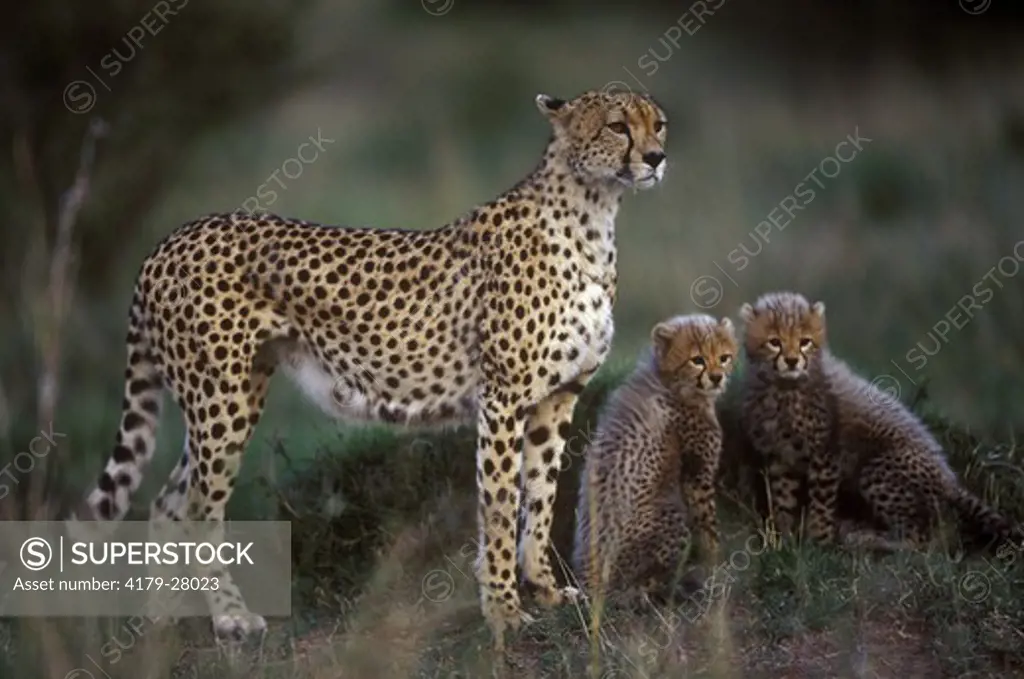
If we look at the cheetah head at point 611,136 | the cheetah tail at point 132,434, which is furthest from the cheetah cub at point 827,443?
the cheetah tail at point 132,434

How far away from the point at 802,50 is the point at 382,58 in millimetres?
2055

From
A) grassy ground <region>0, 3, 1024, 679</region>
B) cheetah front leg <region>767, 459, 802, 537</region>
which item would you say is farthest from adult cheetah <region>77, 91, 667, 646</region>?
cheetah front leg <region>767, 459, 802, 537</region>

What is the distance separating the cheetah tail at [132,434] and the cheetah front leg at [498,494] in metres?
1.07

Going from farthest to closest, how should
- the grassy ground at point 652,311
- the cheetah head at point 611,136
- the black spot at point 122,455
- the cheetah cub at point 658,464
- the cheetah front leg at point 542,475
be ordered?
the black spot at point 122,455
the cheetah front leg at point 542,475
the cheetah cub at point 658,464
the cheetah head at point 611,136
the grassy ground at point 652,311

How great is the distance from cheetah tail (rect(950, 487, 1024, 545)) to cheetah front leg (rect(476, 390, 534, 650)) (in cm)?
139

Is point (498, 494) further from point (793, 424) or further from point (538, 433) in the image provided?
point (793, 424)

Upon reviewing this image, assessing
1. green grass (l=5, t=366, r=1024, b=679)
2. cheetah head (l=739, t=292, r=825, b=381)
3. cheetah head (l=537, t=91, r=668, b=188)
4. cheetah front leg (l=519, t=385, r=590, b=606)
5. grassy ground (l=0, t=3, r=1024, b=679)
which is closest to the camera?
green grass (l=5, t=366, r=1024, b=679)

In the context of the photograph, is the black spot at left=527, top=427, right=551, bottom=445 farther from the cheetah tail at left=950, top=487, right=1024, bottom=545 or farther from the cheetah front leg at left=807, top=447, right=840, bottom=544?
the cheetah tail at left=950, top=487, right=1024, bottom=545

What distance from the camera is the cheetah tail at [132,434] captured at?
17.7ft

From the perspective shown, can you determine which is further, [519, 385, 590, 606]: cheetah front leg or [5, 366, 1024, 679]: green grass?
[519, 385, 590, 606]: cheetah front leg

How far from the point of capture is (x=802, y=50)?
28.9 ft

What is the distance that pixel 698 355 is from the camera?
5473 millimetres

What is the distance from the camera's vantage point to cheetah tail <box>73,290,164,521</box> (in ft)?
17.7

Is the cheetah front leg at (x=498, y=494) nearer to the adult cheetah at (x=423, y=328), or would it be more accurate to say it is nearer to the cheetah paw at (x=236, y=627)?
the adult cheetah at (x=423, y=328)
